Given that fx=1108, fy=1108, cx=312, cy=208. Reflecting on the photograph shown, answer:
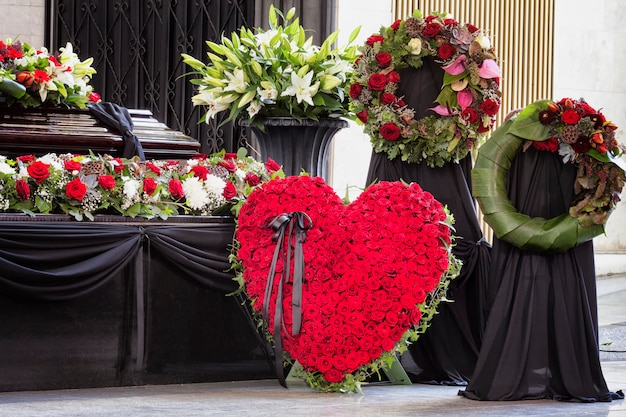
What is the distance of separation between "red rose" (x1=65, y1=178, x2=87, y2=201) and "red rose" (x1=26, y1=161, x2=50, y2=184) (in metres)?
0.11

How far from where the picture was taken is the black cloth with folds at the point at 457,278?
18.0ft

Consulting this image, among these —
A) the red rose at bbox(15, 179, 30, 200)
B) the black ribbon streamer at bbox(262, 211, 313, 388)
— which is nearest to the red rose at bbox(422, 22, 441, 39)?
the black ribbon streamer at bbox(262, 211, 313, 388)

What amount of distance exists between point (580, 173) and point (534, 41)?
24.0ft

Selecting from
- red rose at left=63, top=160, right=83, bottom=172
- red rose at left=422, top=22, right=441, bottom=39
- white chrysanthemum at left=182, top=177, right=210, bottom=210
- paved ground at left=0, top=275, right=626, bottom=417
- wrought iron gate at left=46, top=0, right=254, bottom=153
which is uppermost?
wrought iron gate at left=46, top=0, right=254, bottom=153

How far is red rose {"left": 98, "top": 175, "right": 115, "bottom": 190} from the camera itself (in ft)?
15.8

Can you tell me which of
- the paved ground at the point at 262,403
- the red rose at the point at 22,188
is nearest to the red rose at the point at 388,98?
the paved ground at the point at 262,403

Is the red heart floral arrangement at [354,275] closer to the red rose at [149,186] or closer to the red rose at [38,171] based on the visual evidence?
the red rose at [149,186]

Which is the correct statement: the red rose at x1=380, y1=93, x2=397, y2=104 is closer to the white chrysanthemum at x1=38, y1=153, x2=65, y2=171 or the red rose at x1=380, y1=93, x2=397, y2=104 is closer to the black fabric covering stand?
the black fabric covering stand

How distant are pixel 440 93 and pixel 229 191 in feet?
3.93

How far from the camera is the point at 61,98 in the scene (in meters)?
6.29

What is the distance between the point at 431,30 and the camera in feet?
18.2

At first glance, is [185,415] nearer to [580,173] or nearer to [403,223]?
[403,223]

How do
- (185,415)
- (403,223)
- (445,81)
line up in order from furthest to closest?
1. (445,81)
2. (403,223)
3. (185,415)

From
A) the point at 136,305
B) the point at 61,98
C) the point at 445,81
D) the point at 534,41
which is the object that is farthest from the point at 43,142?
the point at 534,41
